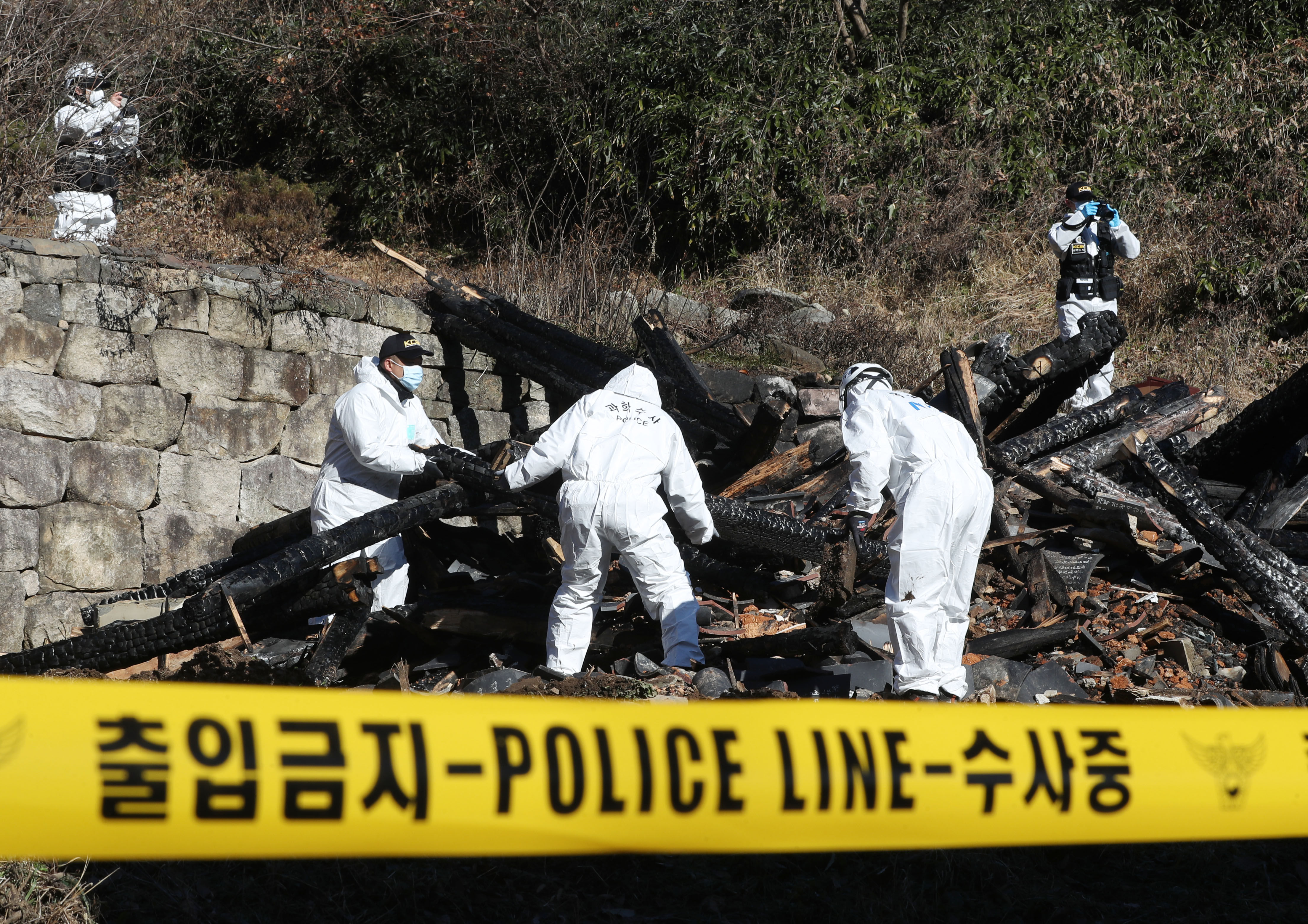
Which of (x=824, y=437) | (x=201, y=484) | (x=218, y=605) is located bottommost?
(x=218, y=605)

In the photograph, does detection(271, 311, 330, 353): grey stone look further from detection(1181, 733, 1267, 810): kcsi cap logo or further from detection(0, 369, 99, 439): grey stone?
detection(1181, 733, 1267, 810): kcsi cap logo

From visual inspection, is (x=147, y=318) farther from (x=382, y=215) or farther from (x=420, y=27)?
(x=420, y=27)

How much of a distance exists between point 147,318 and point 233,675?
331cm

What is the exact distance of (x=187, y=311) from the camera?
7.75 metres

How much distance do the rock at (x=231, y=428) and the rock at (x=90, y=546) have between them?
0.68m

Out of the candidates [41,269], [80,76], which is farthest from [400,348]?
[80,76]

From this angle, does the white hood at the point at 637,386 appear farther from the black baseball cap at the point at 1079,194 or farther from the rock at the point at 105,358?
the black baseball cap at the point at 1079,194

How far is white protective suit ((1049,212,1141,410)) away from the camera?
30.8 ft

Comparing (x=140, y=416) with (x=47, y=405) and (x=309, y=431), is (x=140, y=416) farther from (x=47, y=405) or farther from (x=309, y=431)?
(x=309, y=431)

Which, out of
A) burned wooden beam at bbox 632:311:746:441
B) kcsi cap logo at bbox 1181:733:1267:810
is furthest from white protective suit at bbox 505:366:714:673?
kcsi cap logo at bbox 1181:733:1267:810

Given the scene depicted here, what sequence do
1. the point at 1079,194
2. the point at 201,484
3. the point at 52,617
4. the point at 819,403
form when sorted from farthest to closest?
the point at 1079,194 < the point at 819,403 < the point at 201,484 < the point at 52,617

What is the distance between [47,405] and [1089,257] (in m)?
8.42

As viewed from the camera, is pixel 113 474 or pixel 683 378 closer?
pixel 113 474

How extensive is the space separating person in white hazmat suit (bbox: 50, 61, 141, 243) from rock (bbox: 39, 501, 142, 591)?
243 cm
